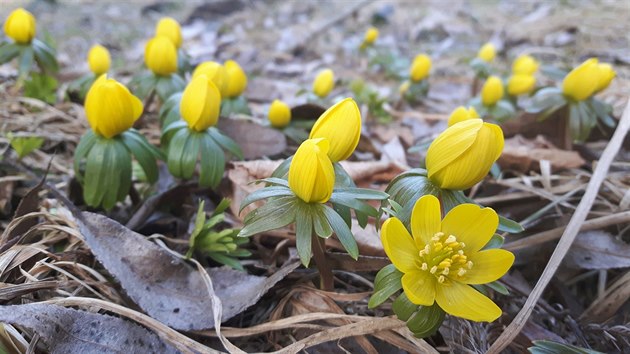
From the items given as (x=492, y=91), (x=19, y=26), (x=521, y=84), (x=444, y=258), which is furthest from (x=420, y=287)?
(x=19, y=26)

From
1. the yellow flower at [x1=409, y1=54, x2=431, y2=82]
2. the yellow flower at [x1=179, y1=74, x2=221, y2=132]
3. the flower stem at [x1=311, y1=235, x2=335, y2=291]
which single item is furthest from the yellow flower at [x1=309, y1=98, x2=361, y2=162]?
the yellow flower at [x1=409, y1=54, x2=431, y2=82]

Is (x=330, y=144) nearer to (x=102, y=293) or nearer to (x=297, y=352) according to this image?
(x=297, y=352)

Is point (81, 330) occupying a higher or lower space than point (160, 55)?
lower

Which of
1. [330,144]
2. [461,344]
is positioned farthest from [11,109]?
[461,344]

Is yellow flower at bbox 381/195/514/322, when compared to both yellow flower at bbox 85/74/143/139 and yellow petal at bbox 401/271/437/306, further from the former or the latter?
yellow flower at bbox 85/74/143/139

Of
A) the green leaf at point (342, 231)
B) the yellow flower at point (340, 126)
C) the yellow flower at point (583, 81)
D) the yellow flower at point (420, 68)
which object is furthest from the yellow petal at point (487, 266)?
the yellow flower at point (420, 68)

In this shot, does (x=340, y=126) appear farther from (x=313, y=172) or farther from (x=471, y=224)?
(x=471, y=224)

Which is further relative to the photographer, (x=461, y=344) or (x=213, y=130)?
(x=213, y=130)
